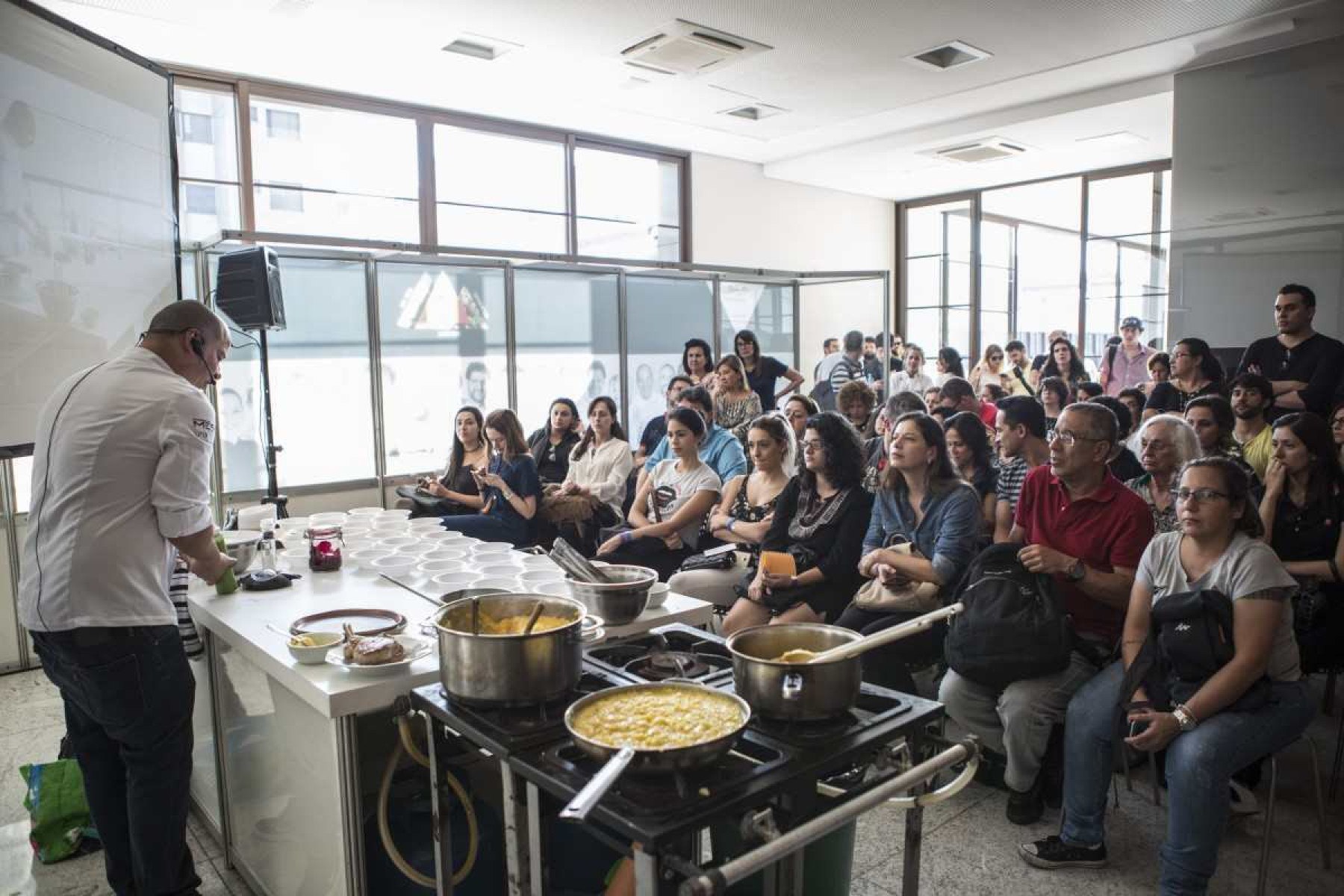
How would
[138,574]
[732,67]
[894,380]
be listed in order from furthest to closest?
[894,380]
[732,67]
[138,574]

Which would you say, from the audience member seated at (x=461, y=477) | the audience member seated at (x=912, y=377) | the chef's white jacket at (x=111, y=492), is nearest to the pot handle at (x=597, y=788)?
the chef's white jacket at (x=111, y=492)

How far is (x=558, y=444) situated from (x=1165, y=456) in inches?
138

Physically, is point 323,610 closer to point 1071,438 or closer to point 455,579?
point 455,579

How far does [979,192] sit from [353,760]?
10255 mm

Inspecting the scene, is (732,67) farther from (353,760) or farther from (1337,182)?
(353,760)

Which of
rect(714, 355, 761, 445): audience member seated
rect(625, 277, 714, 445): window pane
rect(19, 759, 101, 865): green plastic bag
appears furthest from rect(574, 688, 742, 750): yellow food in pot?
rect(625, 277, 714, 445): window pane

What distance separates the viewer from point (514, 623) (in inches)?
71.0

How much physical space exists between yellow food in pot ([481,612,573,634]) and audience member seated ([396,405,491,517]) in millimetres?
3316

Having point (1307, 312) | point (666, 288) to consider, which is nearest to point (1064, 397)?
point (1307, 312)

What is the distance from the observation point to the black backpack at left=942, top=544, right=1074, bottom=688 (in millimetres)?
2598

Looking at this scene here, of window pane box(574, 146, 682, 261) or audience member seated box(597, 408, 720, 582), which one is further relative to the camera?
window pane box(574, 146, 682, 261)

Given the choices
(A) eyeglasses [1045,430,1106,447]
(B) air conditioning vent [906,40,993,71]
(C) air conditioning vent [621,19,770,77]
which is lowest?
(A) eyeglasses [1045,430,1106,447]

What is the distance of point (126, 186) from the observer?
3.13m

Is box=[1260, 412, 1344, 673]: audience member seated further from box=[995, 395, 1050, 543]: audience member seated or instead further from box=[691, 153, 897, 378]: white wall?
box=[691, 153, 897, 378]: white wall
